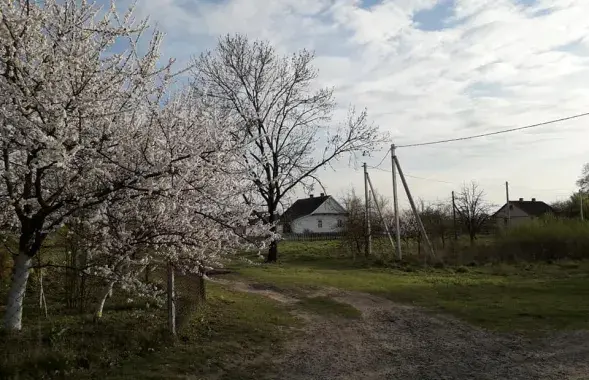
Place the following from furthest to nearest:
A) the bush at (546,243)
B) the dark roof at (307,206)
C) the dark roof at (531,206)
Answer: the dark roof at (531,206)
the dark roof at (307,206)
the bush at (546,243)

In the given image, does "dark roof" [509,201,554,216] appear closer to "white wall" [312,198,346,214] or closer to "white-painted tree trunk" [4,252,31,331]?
"white wall" [312,198,346,214]

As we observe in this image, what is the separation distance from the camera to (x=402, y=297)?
14188 millimetres

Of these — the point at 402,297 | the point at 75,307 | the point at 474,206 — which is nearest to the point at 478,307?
the point at 402,297

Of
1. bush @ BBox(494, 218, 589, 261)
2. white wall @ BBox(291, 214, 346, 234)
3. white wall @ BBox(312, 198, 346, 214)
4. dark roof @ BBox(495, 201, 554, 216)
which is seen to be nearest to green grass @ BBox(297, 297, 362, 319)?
bush @ BBox(494, 218, 589, 261)

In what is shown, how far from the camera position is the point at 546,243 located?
79.8 ft

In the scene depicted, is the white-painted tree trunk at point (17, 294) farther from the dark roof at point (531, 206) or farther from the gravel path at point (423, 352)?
the dark roof at point (531, 206)

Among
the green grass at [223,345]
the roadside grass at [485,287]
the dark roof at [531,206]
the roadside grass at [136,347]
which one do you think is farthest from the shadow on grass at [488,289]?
the dark roof at [531,206]

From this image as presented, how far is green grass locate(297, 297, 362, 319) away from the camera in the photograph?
11.9 meters

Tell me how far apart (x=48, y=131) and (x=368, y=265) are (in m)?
19.3

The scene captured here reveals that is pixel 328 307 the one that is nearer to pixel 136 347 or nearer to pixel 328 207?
pixel 136 347

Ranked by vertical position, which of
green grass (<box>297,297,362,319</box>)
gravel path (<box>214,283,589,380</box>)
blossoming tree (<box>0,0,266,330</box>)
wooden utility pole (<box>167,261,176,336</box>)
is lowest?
gravel path (<box>214,283,589,380</box>)

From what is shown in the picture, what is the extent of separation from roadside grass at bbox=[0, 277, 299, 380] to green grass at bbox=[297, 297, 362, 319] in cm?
201

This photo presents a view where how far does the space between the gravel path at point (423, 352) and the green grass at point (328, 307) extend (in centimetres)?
58

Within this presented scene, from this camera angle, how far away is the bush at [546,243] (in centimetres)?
2355
